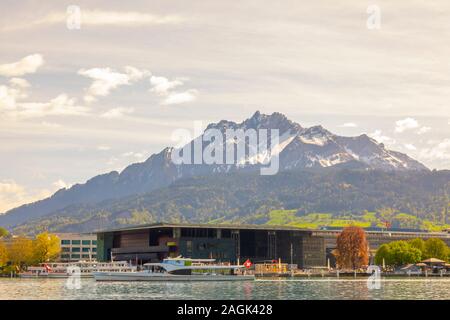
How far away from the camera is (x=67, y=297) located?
128 meters

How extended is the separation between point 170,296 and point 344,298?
28653 millimetres

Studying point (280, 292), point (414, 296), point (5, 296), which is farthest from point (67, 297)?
point (414, 296)
